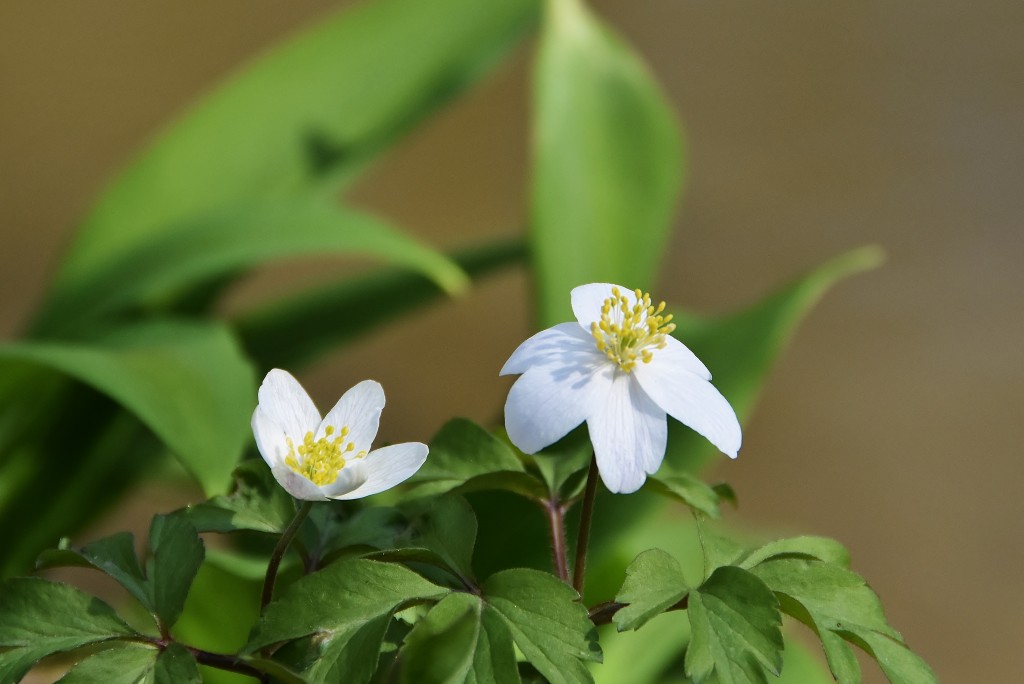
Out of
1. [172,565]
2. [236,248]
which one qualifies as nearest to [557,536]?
[172,565]

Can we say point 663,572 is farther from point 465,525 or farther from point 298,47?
point 298,47

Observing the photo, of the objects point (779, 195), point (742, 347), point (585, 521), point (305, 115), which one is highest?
point (305, 115)

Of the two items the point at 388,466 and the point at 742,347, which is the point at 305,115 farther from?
the point at 388,466

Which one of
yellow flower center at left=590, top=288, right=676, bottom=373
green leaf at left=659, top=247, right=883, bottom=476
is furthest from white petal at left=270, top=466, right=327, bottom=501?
green leaf at left=659, top=247, right=883, bottom=476

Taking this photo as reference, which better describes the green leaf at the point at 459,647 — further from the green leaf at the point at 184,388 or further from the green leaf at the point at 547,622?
the green leaf at the point at 184,388

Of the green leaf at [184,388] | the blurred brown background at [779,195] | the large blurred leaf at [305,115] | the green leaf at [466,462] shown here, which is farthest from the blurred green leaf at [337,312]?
the blurred brown background at [779,195]

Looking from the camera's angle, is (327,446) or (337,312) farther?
(337,312)

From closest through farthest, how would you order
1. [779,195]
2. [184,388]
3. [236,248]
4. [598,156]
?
[184,388] < [236,248] < [598,156] < [779,195]
